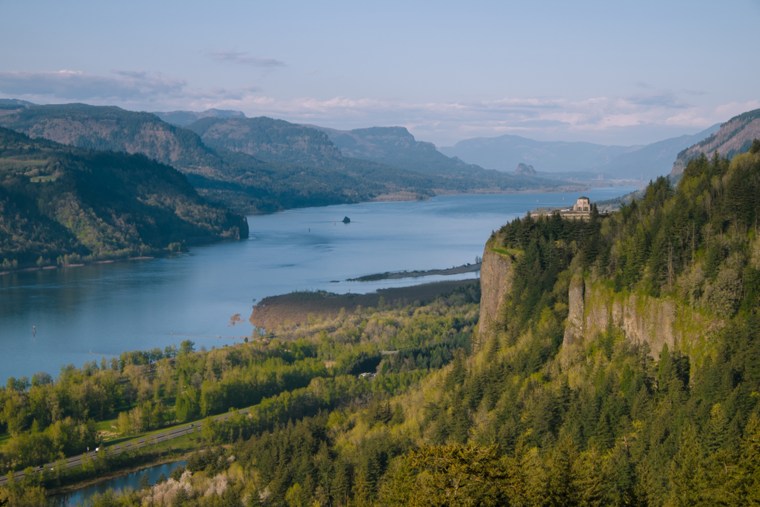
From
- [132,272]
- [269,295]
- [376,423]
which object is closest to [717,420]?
[376,423]

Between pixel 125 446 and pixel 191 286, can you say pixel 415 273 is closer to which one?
pixel 191 286

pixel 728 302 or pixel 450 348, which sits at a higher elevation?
pixel 728 302

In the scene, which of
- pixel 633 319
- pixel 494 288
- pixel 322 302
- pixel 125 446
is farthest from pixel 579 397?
pixel 322 302

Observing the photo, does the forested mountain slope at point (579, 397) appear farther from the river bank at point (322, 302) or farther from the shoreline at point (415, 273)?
the shoreline at point (415, 273)

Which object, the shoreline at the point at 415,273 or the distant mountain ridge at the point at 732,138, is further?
the distant mountain ridge at the point at 732,138

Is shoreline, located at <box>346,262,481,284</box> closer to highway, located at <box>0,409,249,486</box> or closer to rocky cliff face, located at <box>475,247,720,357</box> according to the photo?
highway, located at <box>0,409,249,486</box>

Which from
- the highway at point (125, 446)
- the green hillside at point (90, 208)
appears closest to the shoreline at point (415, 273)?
the green hillside at point (90, 208)

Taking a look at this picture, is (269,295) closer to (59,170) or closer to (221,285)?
(221,285)

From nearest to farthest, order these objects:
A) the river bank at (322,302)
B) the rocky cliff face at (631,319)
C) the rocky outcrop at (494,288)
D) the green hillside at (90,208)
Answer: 1. the rocky cliff face at (631,319)
2. the rocky outcrop at (494,288)
3. the river bank at (322,302)
4. the green hillside at (90,208)
